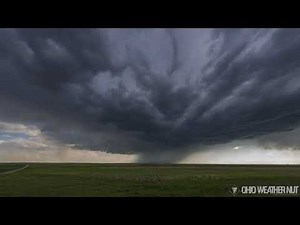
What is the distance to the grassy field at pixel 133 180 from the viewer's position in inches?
213

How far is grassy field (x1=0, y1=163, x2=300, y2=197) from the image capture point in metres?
5.41

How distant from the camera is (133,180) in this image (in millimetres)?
5445

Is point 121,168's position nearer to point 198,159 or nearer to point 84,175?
point 84,175
